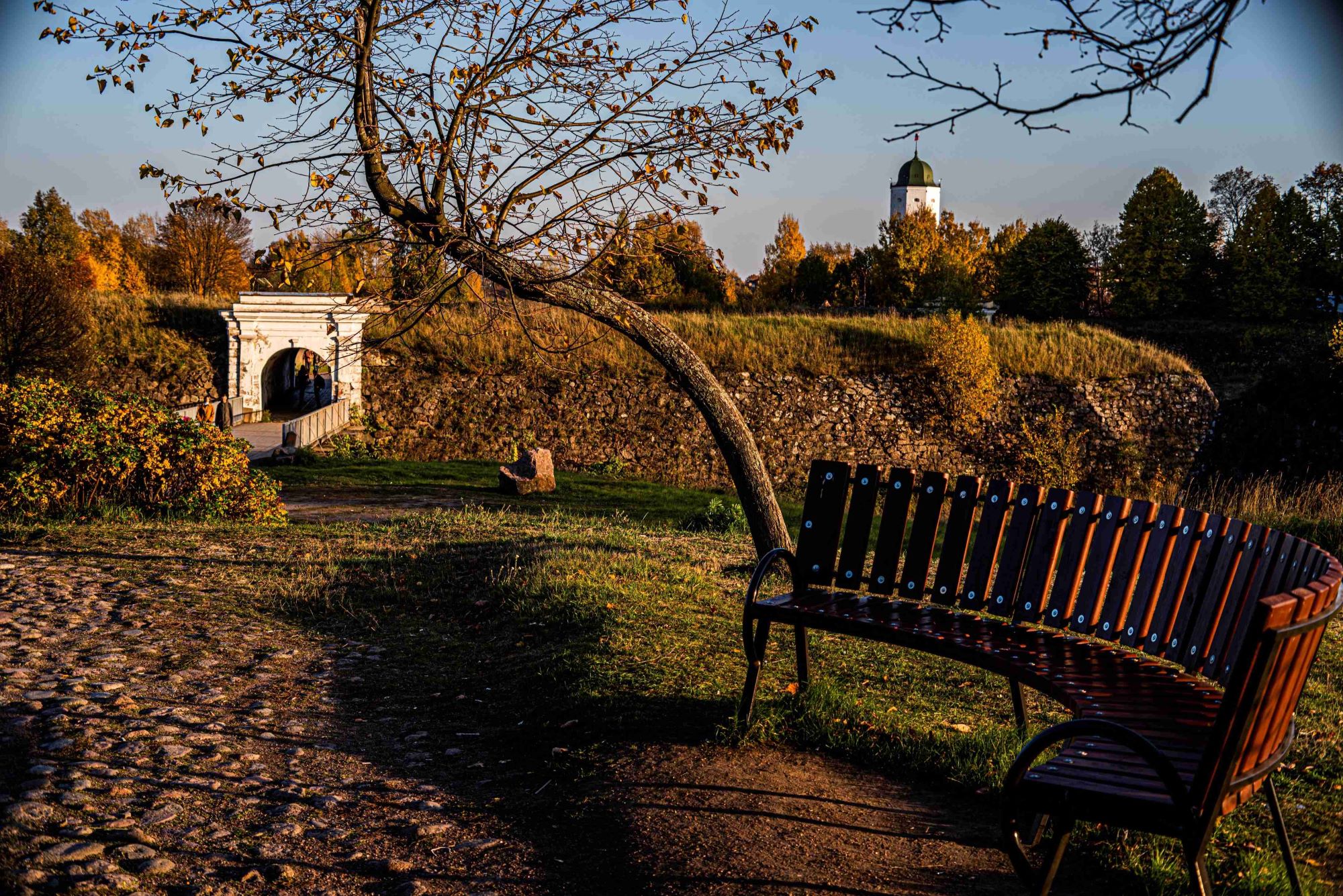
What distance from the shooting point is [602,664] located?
19.0 feet

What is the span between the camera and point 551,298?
311 inches

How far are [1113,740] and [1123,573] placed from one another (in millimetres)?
1724

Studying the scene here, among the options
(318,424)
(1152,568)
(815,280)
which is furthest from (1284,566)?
(815,280)

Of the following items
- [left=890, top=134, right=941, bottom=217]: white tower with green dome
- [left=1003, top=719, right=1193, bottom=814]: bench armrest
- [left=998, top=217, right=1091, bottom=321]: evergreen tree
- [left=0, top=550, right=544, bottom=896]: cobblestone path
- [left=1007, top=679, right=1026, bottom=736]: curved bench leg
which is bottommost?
[left=0, top=550, right=544, bottom=896]: cobblestone path

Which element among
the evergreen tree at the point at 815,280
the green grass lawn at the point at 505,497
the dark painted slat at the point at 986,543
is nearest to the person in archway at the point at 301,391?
the green grass lawn at the point at 505,497

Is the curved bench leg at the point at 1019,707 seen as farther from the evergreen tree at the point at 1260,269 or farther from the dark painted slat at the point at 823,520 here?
the evergreen tree at the point at 1260,269

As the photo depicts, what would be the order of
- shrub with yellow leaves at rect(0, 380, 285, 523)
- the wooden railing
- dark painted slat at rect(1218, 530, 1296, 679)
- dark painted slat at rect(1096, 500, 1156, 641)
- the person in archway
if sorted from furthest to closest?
the person in archway → the wooden railing → shrub with yellow leaves at rect(0, 380, 285, 523) → dark painted slat at rect(1096, 500, 1156, 641) → dark painted slat at rect(1218, 530, 1296, 679)

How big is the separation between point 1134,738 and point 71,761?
4.17 meters

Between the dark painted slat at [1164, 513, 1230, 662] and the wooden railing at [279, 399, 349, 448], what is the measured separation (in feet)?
65.8

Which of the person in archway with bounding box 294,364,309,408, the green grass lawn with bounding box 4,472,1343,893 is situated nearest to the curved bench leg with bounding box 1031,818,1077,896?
the green grass lawn with bounding box 4,472,1343,893

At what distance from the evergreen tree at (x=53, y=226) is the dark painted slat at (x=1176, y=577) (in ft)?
201

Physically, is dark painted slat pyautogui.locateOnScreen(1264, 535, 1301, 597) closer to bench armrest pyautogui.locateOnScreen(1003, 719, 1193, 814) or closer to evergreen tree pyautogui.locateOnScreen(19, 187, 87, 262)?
bench armrest pyautogui.locateOnScreen(1003, 719, 1193, 814)

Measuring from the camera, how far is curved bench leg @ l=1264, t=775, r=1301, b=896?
332 centimetres

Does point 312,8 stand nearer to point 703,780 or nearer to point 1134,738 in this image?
point 703,780
